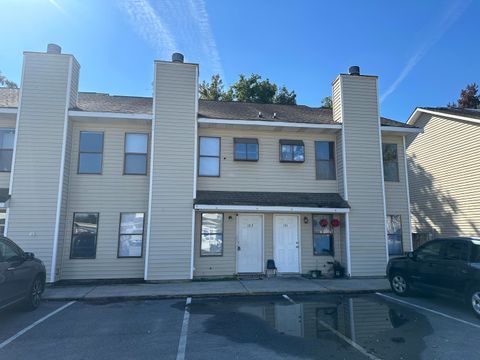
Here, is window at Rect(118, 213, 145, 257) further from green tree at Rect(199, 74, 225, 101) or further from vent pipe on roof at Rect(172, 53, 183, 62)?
green tree at Rect(199, 74, 225, 101)

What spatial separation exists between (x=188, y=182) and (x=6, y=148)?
21.0ft

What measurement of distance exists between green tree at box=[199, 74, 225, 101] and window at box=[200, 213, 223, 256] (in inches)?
717

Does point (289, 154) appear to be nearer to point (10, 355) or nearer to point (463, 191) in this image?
point (463, 191)

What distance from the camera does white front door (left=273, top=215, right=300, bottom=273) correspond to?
38.8 ft

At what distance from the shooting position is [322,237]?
12250 mm

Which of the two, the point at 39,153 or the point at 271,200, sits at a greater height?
the point at 39,153

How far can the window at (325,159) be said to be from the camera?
12.6 m

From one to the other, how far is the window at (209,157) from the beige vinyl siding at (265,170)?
16 cm

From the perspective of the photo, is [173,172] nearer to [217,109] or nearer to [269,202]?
[269,202]

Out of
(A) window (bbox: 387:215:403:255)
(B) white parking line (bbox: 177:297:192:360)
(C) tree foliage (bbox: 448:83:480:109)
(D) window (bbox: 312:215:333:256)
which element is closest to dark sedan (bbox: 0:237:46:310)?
(B) white parking line (bbox: 177:297:192:360)

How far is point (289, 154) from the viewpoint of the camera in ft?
40.7

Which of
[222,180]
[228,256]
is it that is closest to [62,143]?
[222,180]

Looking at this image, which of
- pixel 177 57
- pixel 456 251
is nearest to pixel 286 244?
pixel 456 251

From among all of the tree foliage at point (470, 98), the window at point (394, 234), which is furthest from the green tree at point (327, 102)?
the window at point (394, 234)
